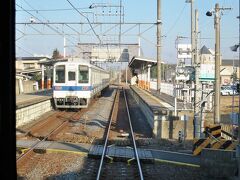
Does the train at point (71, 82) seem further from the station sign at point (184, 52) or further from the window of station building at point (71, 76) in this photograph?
the station sign at point (184, 52)

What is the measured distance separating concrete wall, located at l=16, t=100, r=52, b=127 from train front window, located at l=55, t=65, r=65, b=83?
141 cm

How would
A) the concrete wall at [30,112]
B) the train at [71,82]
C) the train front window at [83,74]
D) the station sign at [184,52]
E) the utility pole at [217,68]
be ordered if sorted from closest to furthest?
the station sign at [184,52], the utility pole at [217,68], the concrete wall at [30,112], the train at [71,82], the train front window at [83,74]

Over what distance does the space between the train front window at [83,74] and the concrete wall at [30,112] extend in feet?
7.59

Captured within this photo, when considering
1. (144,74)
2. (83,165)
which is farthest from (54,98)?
(144,74)

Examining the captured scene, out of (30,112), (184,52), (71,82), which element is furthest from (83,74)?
(184,52)

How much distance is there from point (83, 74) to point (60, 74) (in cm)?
131

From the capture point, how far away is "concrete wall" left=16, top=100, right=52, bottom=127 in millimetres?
17587

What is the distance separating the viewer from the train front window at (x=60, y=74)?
2481 cm

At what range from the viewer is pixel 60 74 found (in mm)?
24906

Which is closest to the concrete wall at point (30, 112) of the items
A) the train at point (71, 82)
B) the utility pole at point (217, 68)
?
the train at point (71, 82)

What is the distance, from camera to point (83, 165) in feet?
32.2

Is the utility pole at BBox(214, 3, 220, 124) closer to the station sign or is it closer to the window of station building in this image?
the station sign

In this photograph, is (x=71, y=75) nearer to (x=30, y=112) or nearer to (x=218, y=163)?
(x=30, y=112)
